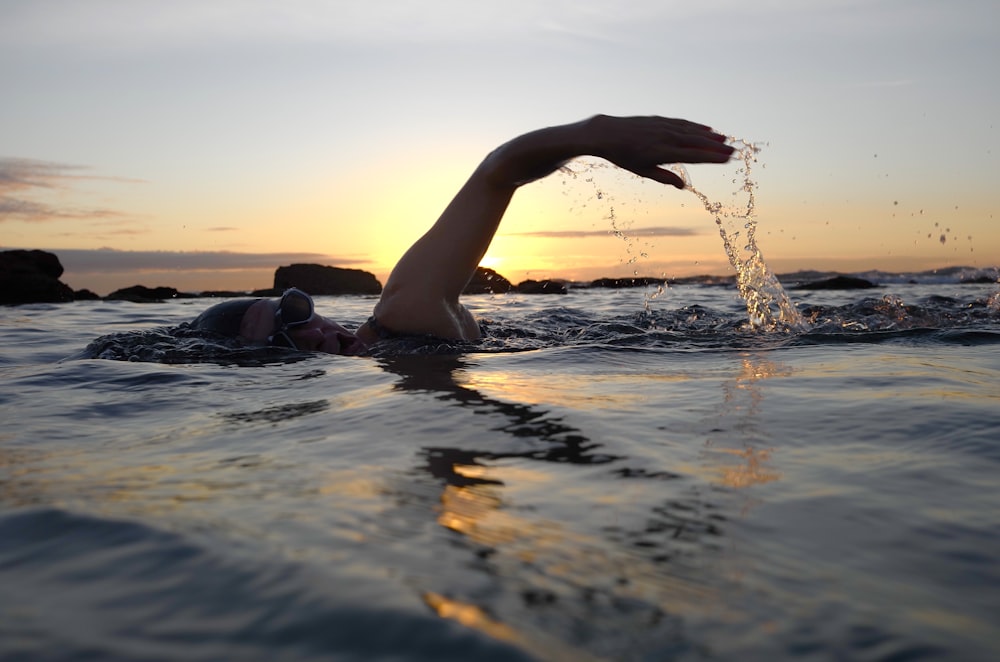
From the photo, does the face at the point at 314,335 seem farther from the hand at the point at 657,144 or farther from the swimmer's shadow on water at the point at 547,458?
the hand at the point at 657,144

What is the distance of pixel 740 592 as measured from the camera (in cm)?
104

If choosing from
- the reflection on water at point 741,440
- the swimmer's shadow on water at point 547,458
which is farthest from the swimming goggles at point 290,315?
the reflection on water at point 741,440

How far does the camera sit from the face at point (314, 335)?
4441 mm

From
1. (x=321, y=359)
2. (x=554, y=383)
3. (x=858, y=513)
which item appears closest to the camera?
(x=858, y=513)

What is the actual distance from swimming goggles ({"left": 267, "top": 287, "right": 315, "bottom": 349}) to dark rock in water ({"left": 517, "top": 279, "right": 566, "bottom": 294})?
1058cm

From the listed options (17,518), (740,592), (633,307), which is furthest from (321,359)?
(633,307)

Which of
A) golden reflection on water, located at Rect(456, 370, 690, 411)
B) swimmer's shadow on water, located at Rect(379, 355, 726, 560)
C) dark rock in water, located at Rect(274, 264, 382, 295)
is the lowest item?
swimmer's shadow on water, located at Rect(379, 355, 726, 560)

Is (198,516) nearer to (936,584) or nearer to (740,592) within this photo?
(740,592)

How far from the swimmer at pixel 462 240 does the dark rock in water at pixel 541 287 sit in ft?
34.2

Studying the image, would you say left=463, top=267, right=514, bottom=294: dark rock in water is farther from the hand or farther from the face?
the hand

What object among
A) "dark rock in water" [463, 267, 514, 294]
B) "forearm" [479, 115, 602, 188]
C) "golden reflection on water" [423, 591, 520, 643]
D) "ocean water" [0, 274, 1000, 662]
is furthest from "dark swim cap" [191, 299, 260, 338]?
"dark rock in water" [463, 267, 514, 294]

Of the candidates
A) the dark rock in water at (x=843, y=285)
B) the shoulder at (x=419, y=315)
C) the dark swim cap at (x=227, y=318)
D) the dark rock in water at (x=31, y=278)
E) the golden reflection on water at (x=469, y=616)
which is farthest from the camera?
the dark rock in water at (x=843, y=285)

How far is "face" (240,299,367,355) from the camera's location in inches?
175

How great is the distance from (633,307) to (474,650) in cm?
849
